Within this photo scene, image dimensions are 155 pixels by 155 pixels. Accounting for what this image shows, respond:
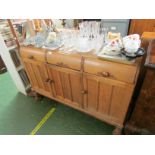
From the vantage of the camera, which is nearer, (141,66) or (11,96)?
(141,66)

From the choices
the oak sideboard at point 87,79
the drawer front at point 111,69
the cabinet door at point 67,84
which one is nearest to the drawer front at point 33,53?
the oak sideboard at point 87,79

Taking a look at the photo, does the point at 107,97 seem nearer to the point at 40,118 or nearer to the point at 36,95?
the point at 40,118

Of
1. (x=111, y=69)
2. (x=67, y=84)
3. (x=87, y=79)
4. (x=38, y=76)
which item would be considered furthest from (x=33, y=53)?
(x=111, y=69)

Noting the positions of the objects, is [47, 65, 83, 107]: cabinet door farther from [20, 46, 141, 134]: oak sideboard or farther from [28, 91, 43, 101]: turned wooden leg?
[28, 91, 43, 101]: turned wooden leg

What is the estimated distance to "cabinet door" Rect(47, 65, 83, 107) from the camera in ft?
3.92

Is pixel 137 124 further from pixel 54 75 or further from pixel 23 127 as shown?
pixel 23 127

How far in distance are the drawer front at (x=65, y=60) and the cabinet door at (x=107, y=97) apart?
0.46ft

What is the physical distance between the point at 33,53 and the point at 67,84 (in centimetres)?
47

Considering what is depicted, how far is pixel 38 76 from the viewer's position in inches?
58.7

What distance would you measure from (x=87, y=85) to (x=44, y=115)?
78 cm

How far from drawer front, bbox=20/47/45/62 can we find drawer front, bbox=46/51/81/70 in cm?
8
